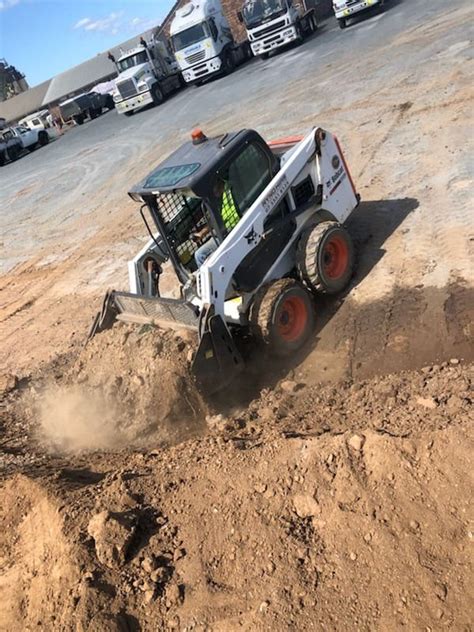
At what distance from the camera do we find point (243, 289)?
571 cm

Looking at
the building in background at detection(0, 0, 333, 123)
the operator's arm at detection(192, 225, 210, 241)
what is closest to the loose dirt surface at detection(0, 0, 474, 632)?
the operator's arm at detection(192, 225, 210, 241)

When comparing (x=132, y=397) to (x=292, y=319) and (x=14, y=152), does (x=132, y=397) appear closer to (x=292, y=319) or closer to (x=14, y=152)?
(x=292, y=319)

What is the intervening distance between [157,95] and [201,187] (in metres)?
23.2

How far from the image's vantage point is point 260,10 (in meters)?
23.7

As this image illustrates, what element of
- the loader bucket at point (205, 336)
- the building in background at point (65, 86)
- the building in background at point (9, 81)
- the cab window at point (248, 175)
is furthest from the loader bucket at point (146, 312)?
the building in background at point (9, 81)

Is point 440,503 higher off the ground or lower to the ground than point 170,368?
lower

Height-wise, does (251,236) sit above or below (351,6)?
below

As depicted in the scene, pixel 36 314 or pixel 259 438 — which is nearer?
pixel 259 438

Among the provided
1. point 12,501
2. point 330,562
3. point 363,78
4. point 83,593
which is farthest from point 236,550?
point 363,78

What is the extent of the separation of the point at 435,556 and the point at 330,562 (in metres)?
0.63

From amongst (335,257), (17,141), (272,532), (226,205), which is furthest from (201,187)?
(17,141)

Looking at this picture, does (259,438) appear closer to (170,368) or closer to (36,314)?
(170,368)

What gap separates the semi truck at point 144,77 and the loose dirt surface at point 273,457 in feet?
62.3

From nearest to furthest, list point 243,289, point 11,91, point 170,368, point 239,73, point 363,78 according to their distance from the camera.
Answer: point 170,368 < point 243,289 < point 363,78 < point 239,73 < point 11,91
